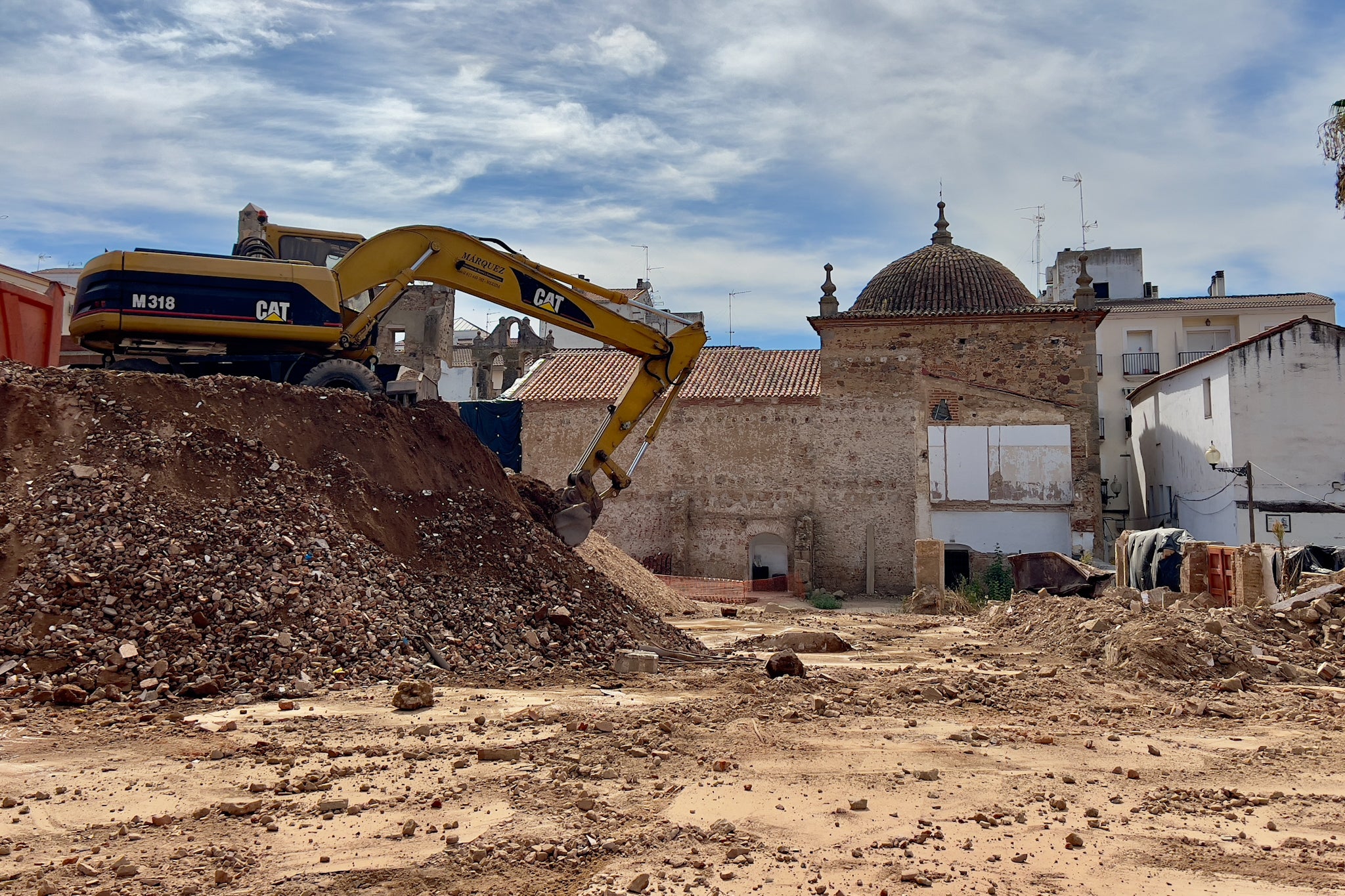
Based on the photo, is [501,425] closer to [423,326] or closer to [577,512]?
[423,326]

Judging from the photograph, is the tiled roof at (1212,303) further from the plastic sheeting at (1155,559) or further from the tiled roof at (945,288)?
the plastic sheeting at (1155,559)

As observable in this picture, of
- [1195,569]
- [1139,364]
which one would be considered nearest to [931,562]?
[1195,569]

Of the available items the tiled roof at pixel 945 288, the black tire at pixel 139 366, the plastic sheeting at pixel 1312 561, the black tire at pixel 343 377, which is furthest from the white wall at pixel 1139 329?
the black tire at pixel 139 366

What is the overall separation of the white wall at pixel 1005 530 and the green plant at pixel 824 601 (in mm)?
2935

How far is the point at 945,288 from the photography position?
2492cm

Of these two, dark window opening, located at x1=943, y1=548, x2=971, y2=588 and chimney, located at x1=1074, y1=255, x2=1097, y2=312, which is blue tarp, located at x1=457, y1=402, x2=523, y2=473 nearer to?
dark window opening, located at x1=943, y1=548, x2=971, y2=588

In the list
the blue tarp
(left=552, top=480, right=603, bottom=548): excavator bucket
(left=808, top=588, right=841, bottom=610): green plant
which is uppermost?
the blue tarp

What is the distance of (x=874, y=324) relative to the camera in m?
23.6

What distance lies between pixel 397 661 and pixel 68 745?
2.63 metres

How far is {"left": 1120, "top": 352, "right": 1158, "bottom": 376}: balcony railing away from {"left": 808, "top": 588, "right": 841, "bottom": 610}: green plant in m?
20.0

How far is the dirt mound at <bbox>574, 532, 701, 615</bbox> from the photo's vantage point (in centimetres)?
1633

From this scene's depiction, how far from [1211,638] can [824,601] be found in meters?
10.8

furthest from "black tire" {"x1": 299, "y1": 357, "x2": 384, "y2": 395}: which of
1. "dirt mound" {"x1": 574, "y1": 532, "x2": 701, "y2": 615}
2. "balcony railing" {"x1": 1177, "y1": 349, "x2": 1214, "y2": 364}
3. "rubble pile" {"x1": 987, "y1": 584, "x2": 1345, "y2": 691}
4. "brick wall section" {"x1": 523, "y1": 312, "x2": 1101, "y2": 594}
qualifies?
"balcony railing" {"x1": 1177, "y1": 349, "x2": 1214, "y2": 364}

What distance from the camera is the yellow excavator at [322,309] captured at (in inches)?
396
